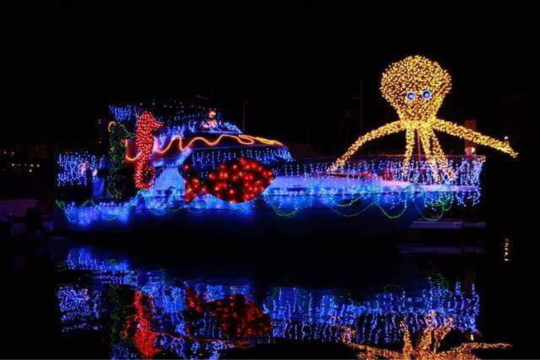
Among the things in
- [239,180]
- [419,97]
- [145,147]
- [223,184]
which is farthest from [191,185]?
[419,97]

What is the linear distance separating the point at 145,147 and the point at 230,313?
9069mm

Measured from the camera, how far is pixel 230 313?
8188 millimetres

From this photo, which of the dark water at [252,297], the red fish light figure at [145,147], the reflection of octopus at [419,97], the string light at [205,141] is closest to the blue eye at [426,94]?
the reflection of octopus at [419,97]

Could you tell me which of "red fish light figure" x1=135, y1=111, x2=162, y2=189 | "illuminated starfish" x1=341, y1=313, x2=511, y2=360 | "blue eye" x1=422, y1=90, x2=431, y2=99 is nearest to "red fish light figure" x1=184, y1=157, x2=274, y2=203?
"red fish light figure" x1=135, y1=111, x2=162, y2=189

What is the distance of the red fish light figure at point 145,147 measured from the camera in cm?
1606

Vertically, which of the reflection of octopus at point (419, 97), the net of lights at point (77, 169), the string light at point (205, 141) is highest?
the reflection of octopus at point (419, 97)

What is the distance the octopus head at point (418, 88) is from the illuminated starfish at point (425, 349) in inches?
346

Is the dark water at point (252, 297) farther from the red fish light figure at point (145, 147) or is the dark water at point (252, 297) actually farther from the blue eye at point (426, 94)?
the blue eye at point (426, 94)

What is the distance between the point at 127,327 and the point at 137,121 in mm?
10233

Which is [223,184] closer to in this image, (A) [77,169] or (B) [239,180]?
(B) [239,180]

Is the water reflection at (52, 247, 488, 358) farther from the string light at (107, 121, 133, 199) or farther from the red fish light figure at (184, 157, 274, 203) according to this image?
the string light at (107, 121, 133, 199)

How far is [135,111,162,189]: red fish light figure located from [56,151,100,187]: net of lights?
8.16 ft

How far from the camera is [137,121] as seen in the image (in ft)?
55.7

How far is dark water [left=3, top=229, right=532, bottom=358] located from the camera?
6773 millimetres
